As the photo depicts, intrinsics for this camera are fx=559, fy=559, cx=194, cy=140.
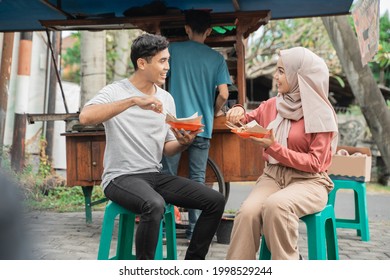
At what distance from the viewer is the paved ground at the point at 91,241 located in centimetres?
441

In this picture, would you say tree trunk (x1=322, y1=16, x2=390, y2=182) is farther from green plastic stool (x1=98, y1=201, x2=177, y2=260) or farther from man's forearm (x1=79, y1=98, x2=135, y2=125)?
man's forearm (x1=79, y1=98, x2=135, y2=125)

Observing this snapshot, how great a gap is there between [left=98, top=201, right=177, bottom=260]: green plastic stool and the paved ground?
0.72 meters

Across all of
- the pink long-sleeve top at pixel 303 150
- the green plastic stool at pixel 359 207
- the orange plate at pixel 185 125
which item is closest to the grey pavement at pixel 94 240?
the green plastic stool at pixel 359 207

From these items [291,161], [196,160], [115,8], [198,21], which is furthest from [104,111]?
[115,8]

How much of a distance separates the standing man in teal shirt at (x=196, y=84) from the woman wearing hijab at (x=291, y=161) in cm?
110

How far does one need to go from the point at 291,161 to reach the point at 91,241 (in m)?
2.45

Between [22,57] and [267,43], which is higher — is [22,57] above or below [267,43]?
below

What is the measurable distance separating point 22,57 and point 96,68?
1.73 m

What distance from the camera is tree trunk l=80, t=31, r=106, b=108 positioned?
7348 millimetres

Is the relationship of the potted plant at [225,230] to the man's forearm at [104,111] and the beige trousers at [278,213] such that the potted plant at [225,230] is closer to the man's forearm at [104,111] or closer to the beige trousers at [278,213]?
the beige trousers at [278,213]

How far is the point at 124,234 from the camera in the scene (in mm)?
3322

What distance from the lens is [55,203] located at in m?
7.14
